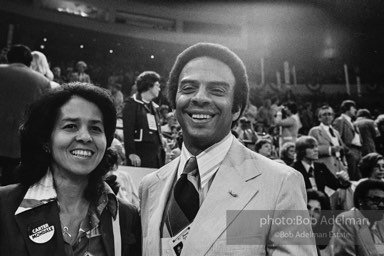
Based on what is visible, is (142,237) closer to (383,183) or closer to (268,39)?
(383,183)

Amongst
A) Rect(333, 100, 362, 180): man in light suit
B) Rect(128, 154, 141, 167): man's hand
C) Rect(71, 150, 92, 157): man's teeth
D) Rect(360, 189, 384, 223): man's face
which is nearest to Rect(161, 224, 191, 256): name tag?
Rect(71, 150, 92, 157): man's teeth

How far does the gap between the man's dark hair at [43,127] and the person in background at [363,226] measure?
1707 mm

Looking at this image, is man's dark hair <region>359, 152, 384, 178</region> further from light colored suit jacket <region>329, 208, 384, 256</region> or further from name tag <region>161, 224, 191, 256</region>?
name tag <region>161, 224, 191, 256</region>

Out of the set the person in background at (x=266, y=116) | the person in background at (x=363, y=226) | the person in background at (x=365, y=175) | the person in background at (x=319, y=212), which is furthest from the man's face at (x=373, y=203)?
the person in background at (x=266, y=116)

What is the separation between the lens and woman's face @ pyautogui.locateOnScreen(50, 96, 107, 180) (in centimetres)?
157

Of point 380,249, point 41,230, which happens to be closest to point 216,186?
point 41,230

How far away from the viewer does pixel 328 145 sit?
5.13m

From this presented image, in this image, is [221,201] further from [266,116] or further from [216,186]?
[266,116]

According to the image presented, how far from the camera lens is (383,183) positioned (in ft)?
9.77

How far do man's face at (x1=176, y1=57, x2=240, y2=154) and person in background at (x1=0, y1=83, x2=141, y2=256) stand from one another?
0.33m

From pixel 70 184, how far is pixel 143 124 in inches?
96.1

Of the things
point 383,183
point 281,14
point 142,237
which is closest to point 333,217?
point 383,183

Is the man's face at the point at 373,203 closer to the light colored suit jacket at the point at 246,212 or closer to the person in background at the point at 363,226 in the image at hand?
the person in background at the point at 363,226

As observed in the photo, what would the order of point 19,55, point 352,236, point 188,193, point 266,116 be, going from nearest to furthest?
point 188,193 < point 352,236 < point 19,55 < point 266,116
